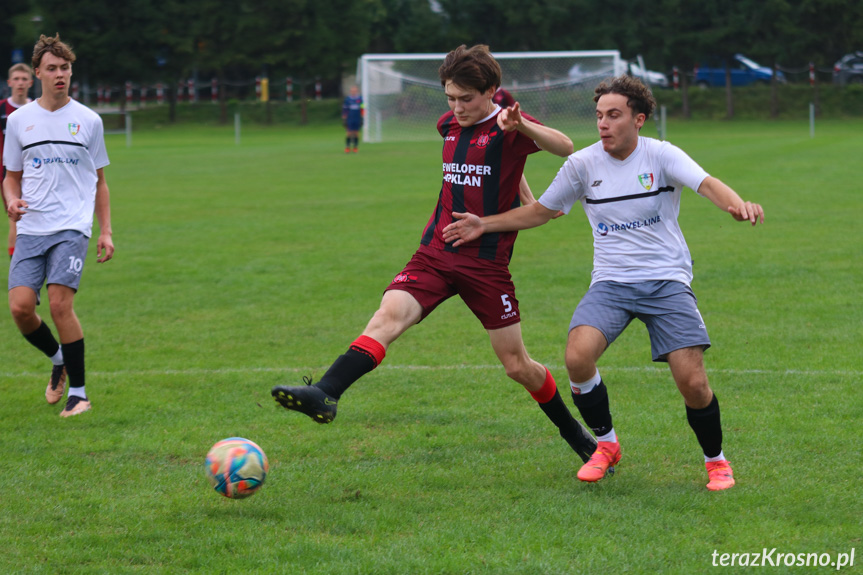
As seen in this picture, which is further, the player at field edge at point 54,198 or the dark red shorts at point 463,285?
the player at field edge at point 54,198

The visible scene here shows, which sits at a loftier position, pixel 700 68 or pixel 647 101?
pixel 700 68

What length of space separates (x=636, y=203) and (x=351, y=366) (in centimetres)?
162

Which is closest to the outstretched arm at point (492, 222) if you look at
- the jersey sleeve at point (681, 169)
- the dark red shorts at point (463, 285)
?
the dark red shorts at point (463, 285)

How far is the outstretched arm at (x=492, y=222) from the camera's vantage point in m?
4.91

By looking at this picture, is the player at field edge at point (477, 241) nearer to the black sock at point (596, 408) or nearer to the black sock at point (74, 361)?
the black sock at point (596, 408)

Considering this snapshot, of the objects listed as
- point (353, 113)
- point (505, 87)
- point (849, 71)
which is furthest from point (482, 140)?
point (849, 71)

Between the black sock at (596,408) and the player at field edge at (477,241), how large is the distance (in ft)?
0.88

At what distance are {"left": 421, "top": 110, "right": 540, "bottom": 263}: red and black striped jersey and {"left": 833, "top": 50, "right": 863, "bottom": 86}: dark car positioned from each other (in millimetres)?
48589

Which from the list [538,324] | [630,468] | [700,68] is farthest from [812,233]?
[700,68]

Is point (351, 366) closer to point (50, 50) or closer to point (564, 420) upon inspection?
point (564, 420)

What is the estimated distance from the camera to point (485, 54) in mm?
4961

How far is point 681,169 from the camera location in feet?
15.3

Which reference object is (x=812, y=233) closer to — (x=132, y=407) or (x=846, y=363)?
(x=846, y=363)

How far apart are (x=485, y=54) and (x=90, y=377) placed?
4.21 m
